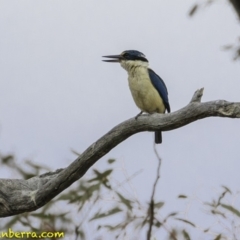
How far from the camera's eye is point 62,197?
122 inches

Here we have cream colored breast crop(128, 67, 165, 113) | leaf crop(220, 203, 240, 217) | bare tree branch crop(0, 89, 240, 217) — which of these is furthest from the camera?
cream colored breast crop(128, 67, 165, 113)

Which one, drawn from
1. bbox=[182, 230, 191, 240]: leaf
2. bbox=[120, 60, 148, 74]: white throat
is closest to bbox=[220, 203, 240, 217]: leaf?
bbox=[182, 230, 191, 240]: leaf

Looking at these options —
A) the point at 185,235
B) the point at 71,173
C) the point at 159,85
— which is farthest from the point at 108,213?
the point at 159,85

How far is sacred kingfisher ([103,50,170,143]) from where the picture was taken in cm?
400

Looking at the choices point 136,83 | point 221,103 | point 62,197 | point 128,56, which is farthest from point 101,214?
point 128,56

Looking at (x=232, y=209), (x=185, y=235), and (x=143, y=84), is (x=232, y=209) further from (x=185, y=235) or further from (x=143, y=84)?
(x=143, y=84)

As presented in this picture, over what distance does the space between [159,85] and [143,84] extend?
0.48 feet

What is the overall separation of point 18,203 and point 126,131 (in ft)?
2.16

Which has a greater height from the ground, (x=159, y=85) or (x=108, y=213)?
(x=159, y=85)

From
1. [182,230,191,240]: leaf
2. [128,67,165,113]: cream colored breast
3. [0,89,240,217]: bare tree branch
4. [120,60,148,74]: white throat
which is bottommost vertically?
[182,230,191,240]: leaf

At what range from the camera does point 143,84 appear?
401 cm

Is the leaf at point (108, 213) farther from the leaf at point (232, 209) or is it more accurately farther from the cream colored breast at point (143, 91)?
the cream colored breast at point (143, 91)

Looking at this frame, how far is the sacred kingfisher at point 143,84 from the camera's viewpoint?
4.00m

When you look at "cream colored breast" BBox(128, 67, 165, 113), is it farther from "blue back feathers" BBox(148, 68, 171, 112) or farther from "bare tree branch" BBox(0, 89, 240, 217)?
"bare tree branch" BBox(0, 89, 240, 217)
